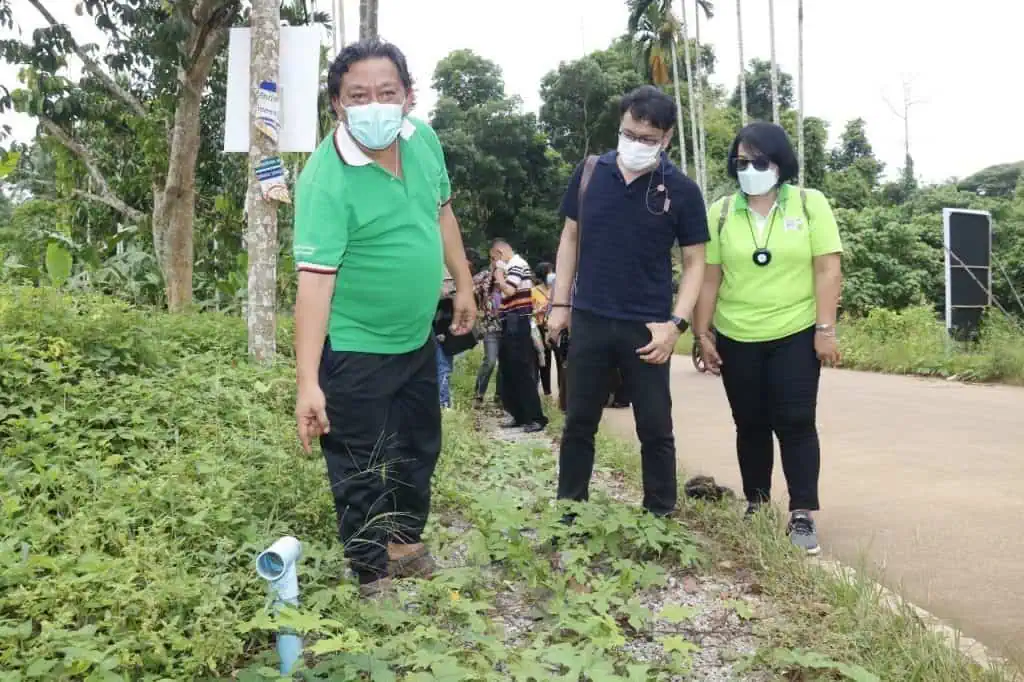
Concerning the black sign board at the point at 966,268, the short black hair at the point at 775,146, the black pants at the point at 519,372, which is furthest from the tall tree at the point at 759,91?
the short black hair at the point at 775,146

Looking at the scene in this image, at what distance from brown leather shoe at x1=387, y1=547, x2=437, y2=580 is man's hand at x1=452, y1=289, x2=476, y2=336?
871 millimetres

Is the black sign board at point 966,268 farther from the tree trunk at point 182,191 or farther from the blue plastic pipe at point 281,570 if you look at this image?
the blue plastic pipe at point 281,570

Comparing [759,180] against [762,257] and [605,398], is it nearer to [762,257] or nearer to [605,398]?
[762,257]

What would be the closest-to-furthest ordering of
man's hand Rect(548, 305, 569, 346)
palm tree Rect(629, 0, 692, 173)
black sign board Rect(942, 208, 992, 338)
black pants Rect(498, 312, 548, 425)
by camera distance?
man's hand Rect(548, 305, 569, 346)
black pants Rect(498, 312, 548, 425)
black sign board Rect(942, 208, 992, 338)
palm tree Rect(629, 0, 692, 173)

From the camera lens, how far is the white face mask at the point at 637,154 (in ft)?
11.6

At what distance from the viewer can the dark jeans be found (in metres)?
8.22

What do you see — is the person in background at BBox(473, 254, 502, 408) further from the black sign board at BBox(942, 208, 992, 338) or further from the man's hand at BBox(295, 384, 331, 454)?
the black sign board at BBox(942, 208, 992, 338)

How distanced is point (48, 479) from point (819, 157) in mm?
35510

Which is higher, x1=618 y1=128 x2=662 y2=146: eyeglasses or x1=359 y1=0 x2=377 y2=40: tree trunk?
x1=359 y1=0 x2=377 y2=40: tree trunk

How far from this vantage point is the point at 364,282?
9.80 feet

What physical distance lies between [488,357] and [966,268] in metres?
7.46

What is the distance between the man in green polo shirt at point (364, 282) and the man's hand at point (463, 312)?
33 centimetres

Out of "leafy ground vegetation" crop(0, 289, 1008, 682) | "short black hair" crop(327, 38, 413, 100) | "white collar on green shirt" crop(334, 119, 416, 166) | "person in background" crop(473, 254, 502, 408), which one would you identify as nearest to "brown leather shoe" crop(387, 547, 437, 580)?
"leafy ground vegetation" crop(0, 289, 1008, 682)

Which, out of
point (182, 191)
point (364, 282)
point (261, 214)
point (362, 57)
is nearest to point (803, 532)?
point (364, 282)
